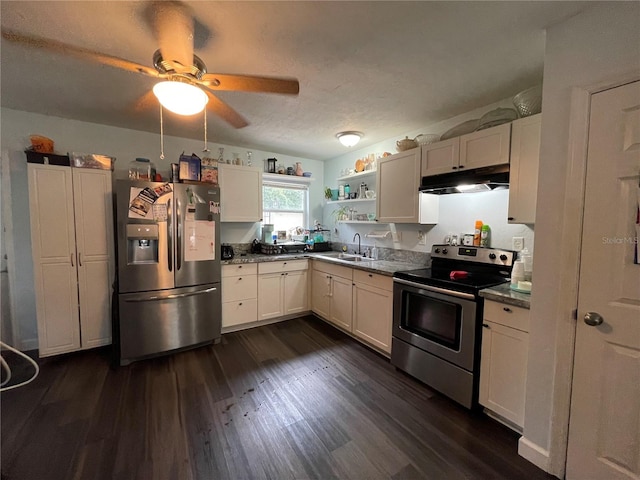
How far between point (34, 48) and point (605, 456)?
3839 millimetres

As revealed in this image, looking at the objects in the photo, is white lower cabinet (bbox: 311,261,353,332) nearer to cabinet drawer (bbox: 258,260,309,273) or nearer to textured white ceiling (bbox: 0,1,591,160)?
cabinet drawer (bbox: 258,260,309,273)

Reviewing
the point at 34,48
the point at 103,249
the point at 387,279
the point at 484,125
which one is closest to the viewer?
the point at 34,48

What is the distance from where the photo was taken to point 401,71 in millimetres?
1867

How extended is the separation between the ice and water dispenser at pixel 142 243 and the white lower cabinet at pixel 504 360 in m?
2.87

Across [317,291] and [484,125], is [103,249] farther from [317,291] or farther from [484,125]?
[484,125]

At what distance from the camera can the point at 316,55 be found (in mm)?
1701

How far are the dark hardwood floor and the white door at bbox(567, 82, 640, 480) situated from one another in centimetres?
40

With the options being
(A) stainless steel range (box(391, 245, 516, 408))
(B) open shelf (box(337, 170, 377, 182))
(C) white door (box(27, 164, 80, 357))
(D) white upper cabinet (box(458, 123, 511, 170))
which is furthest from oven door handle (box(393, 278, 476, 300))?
(C) white door (box(27, 164, 80, 357))

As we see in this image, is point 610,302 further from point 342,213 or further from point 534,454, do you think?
point 342,213

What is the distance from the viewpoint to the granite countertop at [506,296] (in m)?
1.62

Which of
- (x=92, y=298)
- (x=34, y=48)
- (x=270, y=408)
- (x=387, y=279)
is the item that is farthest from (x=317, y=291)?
(x=34, y=48)

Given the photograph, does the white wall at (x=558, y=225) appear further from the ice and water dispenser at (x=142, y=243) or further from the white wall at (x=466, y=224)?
the ice and water dispenser at (x=142, y=243)

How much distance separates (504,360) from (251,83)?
2.33 metres

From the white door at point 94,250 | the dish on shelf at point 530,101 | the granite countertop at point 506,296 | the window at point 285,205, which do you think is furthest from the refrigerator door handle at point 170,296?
the dish on shelf at point 530,101
